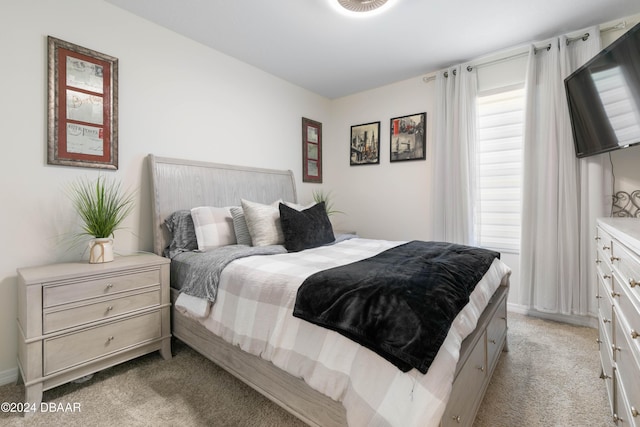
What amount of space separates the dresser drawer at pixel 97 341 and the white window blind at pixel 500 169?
10.3 feet

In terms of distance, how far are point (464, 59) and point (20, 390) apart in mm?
4476

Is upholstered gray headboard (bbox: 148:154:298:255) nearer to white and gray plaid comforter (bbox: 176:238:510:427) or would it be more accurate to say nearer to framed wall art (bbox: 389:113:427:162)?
white and gray plaid comforter (bbox: 176:238:510:427)

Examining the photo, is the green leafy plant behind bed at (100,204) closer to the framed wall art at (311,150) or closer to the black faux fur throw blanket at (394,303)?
the black faux fur throw blanket at (394,303)

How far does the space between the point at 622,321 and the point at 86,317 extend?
8.82 ft

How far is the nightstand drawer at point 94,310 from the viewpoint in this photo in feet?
5.27

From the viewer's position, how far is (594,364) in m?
1.99

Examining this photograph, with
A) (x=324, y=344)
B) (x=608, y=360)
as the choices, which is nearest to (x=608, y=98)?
(x=608, y=360)

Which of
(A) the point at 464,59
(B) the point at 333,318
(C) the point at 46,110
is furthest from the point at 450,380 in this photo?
(A) the point at 464,59

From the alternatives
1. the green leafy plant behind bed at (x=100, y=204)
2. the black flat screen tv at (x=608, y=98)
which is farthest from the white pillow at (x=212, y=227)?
the black flat screen tv at (x=608, y=98)

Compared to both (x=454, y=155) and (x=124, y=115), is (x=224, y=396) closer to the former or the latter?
(x=124, y=115)

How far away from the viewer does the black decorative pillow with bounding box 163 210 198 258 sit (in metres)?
2.33

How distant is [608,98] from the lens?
2.09 meters

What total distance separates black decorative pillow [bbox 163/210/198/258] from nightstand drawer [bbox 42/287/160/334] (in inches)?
15.3

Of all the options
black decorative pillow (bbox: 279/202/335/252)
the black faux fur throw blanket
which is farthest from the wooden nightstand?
the black faux fur throw blanket
